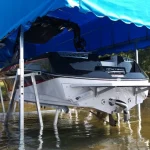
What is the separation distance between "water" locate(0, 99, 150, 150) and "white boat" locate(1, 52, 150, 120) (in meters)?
0.64

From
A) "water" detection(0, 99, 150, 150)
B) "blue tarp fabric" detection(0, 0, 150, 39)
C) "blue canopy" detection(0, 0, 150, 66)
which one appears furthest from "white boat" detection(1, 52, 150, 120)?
"blue tarp fabric" detection(0, 0, 150, 39)

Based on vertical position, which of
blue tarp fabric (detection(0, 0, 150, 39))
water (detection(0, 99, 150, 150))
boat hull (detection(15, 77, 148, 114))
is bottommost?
water (detection(0, 99, 150, 150))

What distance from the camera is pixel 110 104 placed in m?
6.65

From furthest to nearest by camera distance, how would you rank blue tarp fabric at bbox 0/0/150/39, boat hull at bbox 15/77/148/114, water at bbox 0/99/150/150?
boat hull at bbox 15/77/148/114 < water at bbox 0/99/150/150 < blue tarp fabric at bbox 0/0/150/39

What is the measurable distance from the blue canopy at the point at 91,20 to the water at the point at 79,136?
2.14 m

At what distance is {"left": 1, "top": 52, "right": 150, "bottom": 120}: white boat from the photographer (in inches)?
252

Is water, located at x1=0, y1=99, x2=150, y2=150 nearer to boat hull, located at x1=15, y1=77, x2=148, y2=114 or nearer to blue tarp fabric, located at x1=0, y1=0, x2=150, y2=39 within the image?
boat hull, located at x1=15, y1=77, x2=148, y2=114

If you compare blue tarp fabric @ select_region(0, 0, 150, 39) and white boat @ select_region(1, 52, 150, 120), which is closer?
blue tarp fabric @ select_region(0, 0, 150, 39)

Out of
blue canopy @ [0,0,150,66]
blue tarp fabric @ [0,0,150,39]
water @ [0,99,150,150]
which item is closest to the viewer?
blue tarp fabric @ [0,0,150,39]

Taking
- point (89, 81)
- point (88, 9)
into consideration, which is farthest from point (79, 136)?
point (88, 9)

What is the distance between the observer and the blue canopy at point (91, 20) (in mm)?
5406

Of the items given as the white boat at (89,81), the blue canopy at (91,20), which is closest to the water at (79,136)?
the white boat at (89,81)

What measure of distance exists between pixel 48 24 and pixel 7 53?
9.69ft

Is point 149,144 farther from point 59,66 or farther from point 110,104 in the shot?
point 59,66
